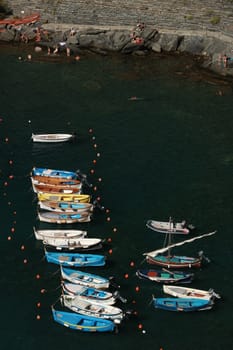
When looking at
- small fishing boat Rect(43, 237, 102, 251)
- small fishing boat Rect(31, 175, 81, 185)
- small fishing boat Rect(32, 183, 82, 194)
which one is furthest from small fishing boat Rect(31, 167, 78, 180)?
small fishing boat Rect(43, 237, 102, 251)

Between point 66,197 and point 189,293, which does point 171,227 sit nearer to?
point 189,293

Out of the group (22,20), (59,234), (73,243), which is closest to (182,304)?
(73,243)

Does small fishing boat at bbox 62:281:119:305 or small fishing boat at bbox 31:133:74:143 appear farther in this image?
small fishing boat at bbox 31:133:74:143

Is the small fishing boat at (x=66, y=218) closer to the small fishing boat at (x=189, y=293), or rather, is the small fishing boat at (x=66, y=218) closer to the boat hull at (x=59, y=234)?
the boat hull at (x=59, y=234)

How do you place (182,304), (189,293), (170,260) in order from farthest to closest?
(170,260) < (189,293) < (182,304)

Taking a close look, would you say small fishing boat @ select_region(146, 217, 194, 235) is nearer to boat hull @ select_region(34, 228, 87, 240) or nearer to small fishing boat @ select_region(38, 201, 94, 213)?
small fishing boat @ select_region(38, 201, 94, 213)

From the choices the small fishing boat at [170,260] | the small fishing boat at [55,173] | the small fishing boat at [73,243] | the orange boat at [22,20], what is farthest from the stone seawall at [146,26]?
the small fishing boat at [73,243]

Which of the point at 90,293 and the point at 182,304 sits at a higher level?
the point at 90,293
